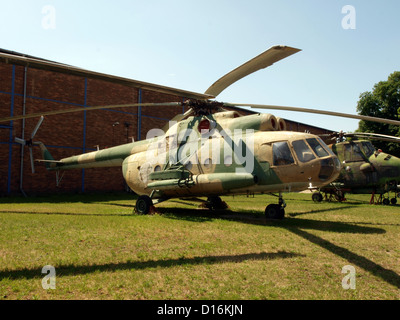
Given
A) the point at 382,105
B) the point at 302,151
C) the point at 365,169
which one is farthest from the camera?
the point at 382,105

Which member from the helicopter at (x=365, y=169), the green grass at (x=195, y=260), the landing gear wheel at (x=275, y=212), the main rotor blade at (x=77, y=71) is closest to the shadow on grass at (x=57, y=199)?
the green grass at (x=195, y=260)

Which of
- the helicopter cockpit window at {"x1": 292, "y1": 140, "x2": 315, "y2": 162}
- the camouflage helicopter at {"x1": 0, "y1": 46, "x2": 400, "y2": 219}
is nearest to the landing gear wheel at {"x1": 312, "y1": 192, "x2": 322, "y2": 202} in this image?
the camouflage helicopter at {"x1": 0, "y1": 46, "x2": 400, "y2": 219}

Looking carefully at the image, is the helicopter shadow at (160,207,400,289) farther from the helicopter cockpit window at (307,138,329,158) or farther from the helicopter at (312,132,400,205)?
the helicopter at (312,132,400,205)

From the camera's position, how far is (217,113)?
37.1 feet

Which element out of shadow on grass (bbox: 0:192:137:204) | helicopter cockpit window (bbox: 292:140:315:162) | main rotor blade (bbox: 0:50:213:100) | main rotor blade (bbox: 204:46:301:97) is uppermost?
main rotor blade (bbox: 204:46:301:97)

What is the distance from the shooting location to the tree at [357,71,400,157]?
42.6 meters

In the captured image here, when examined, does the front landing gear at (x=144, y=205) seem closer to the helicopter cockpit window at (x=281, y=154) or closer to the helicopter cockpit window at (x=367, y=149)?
the helicopter cockpit window at (x=281, y=154)

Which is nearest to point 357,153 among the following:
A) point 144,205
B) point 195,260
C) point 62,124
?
point 144,205

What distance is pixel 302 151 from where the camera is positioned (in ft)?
30.8

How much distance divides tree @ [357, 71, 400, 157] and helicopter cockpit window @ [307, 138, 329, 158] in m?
38.7

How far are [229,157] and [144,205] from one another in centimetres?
391

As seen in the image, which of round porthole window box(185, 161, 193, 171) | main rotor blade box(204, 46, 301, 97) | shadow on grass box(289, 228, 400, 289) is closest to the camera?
shadow on grass box(289, 228, 400, 289)

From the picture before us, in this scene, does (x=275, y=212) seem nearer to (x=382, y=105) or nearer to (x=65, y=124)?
(x=65, y=124)
